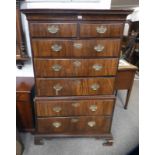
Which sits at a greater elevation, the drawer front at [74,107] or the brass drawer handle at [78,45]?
the brass drawer handle at [78,45]

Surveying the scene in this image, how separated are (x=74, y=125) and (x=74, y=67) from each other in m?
0.64

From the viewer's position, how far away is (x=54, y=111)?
1463 mm

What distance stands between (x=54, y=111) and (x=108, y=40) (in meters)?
0.81

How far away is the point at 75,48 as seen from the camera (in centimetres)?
120

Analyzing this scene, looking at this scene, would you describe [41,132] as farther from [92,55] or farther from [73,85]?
[92,55]

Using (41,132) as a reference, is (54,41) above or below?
above

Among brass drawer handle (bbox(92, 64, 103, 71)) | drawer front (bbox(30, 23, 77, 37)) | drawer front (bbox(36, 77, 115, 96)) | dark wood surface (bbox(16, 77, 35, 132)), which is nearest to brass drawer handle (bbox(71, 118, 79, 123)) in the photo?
drawer front (bbox(36, 77, 115, 96))

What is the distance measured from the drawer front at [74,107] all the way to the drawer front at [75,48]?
45cm

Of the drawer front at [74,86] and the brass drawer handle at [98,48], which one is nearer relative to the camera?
the brass drawer handle at [98,48]

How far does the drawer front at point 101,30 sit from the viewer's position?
114 centimetres

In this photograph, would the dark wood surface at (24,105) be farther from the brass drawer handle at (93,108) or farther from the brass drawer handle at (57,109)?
the brass drawer handle at (93,108)

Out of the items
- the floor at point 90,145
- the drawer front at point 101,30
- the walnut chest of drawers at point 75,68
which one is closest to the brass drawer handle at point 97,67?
the walnut chest of drawers at point 75,68
